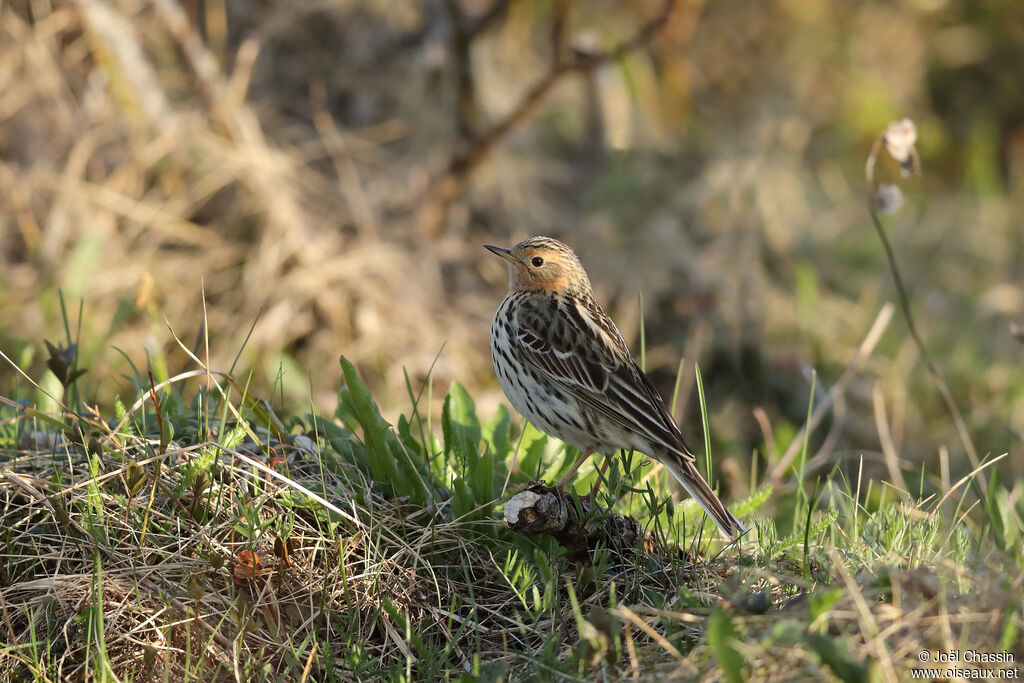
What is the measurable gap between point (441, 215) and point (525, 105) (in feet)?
4.10

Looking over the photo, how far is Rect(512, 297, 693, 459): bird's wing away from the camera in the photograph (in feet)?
13.2

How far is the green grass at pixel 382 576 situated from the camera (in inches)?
109

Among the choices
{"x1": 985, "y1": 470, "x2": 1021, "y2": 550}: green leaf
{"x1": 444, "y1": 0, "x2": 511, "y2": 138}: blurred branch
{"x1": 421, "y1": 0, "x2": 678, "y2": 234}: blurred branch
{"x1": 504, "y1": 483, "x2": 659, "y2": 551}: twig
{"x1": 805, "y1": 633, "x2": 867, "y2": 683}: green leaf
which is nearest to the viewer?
{"x1": 805, "y1": 633, "x2": 867, "y2": 683}: green leaf

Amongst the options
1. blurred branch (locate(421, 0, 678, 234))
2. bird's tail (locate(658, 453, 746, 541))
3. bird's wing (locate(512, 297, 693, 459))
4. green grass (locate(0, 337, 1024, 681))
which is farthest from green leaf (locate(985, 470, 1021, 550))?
blurred branch (locate(421, 0, 678, 234))

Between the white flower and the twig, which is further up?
the white flower

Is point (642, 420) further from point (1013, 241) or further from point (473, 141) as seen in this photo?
point (1013, 241)

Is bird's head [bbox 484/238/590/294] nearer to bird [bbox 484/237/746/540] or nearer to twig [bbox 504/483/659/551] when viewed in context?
bird [bbox 484/237/746/540]

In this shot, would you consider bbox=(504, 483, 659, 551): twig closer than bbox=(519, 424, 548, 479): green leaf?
Yes

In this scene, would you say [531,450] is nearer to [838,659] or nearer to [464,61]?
[838,659]

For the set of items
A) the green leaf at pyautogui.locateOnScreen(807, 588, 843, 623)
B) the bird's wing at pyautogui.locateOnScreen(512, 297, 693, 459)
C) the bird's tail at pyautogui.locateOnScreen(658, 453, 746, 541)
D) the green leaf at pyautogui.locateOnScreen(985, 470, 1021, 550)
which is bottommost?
the green leaf at pyautogui.locateOnScreen(985, 470, 1021, 550)

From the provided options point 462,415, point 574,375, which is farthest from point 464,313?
point 574,375

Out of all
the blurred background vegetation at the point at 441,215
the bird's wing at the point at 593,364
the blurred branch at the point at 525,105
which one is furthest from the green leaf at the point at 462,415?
the blurred branch at the point at 525,105

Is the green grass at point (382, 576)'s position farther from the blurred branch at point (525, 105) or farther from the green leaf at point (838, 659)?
the blurred branch at point (525, 105)

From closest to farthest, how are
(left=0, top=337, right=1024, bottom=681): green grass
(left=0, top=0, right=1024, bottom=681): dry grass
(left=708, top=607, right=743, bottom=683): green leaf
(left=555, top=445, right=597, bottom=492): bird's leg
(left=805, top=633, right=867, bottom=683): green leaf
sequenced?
(left=805, top=633, right=867, bottom=683): green leaf
(left=708, top=607, right=743, bottom=683): green leaf
(left=0, top=337, right=1024, bottom=681): green grass
(left=0, top=0, right=1024, bottom=681): dry grass
(left=555, top=445, right=597, bottom=492): bird's leg
